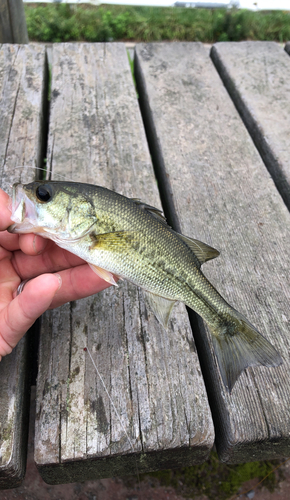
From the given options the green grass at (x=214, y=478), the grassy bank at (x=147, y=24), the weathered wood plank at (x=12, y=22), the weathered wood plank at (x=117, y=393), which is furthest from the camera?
the grassy bank at (x=147, y=24)

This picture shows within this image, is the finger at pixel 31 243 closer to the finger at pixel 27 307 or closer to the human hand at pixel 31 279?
the human hand at pixel 31 279

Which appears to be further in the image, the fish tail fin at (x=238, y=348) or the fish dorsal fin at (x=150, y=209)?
the fish dorsal fin at (x=150, y=209)

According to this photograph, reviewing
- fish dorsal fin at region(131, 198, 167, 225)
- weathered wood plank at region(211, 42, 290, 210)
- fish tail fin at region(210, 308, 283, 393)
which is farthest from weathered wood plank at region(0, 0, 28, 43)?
fish tail fin at region(210, 308, 283, 393)

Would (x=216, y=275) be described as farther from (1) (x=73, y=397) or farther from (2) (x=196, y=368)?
(1) (x=73, y=397)

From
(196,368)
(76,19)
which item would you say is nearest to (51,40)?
(76,19)

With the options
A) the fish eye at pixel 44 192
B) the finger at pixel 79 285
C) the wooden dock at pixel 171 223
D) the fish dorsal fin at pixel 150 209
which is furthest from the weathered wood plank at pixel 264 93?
the fish eye at pixel 44 192

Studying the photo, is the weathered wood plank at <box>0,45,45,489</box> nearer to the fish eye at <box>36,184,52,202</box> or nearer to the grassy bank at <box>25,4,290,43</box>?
the fish eye at <box>36,184,52,202</box>
